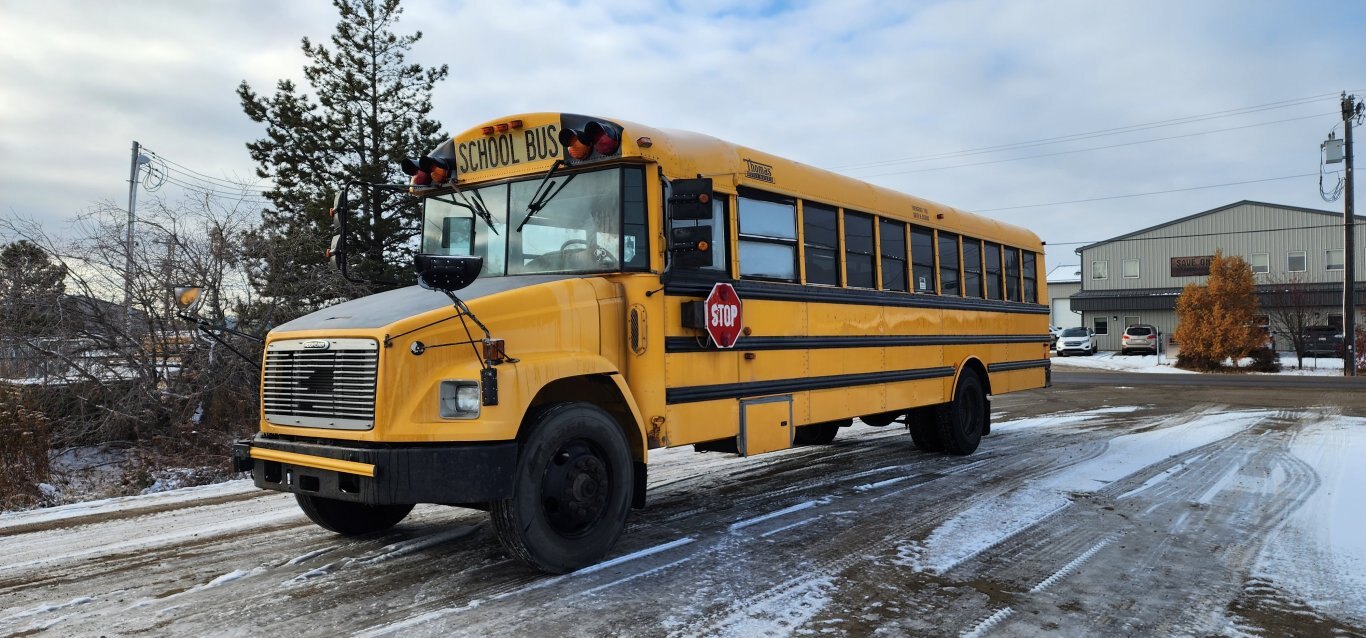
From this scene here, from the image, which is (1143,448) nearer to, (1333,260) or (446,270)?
(446,270)

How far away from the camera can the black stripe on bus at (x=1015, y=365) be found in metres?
9.24

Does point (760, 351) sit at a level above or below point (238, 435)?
above

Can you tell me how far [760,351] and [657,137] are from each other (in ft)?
5.41

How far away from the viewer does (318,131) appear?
18.4 meters

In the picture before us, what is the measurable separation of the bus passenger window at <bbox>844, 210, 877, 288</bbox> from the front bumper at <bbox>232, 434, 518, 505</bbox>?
3694 millimetres

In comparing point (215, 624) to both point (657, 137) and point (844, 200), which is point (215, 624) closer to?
point (657, 137)

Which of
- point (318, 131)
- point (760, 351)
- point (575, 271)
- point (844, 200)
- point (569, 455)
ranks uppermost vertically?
point (318, 131)

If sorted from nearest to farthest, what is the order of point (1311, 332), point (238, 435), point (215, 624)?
point (215, 624) → point (238, 435) → point (1311, 332)

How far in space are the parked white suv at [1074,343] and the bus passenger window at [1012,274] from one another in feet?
96.6

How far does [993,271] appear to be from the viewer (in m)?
9.39

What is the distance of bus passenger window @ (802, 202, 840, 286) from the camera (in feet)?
20.7

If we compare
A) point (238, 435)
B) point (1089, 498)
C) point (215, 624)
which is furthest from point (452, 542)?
point (238, 435)

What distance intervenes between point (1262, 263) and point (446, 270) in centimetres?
4585

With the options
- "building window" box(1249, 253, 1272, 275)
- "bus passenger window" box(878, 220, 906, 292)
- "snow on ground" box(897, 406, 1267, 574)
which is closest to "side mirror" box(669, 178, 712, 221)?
"snow on ground" box(897, 406, 1267, 574)
